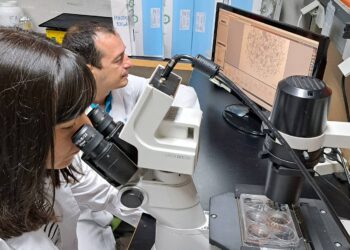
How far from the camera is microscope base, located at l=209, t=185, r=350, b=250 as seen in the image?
2.28ft

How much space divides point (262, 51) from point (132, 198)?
33.7 inches

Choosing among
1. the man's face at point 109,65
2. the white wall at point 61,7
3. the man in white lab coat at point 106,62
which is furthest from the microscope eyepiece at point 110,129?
the white wall at point 61,7

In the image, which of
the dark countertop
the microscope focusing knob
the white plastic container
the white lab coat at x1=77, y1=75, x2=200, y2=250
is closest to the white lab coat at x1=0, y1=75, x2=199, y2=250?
the white lab coat at x1=77, y1=75, x2=200, y2=250

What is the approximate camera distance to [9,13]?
219cm

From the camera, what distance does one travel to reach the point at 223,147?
1343mm

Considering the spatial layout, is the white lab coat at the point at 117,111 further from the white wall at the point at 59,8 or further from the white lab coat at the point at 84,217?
the white wall at the point at 59,8

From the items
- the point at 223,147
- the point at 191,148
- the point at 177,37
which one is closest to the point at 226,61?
the point at 223,147

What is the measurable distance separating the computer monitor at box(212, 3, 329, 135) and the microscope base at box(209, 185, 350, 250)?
52cm

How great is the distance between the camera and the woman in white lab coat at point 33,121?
62 cm

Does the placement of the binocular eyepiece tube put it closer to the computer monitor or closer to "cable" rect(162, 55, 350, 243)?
"cable" rect(162, 55, 350, 243)

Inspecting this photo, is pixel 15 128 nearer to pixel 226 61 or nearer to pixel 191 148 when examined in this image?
pixel 191 148

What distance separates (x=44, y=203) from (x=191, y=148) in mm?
410

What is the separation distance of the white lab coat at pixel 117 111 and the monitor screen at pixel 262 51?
0.22m

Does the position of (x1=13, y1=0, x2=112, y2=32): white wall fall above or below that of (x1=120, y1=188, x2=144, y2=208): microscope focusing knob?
above
